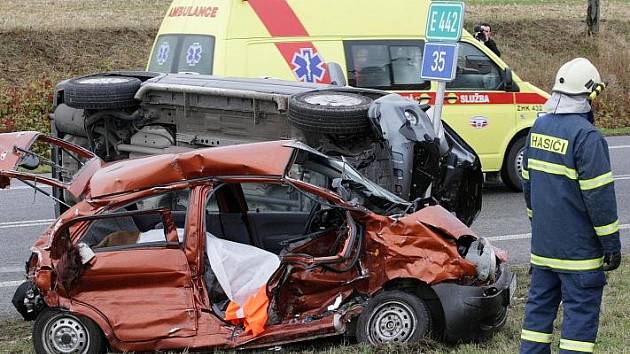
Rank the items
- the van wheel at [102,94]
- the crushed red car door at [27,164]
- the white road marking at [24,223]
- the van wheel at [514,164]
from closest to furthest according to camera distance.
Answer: the crushed red car door at [27,164] → the van wheel at [102,94] → the white road marking at [24,223] → the van wheel at [514,164]

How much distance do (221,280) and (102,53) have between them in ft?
54.2

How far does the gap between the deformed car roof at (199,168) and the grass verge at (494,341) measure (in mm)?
1157

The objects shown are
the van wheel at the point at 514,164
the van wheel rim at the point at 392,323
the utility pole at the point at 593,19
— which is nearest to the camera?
the van wheel rim at the point at 392,323

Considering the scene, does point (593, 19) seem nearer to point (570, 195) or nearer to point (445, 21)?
point (445, 21)

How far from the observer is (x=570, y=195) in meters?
5.35

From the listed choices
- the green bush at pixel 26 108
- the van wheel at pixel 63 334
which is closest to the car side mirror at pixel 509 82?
the van wheel at pixel 63 334

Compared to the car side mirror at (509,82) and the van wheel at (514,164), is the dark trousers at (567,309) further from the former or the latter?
the van wheel at (514,164)

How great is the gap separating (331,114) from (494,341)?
7.56ft

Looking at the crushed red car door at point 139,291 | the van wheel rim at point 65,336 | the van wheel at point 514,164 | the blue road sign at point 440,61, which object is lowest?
the van wheel at point 514,164

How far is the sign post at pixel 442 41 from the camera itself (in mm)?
9234

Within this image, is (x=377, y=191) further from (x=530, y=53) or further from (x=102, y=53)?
(x=530, y=53)

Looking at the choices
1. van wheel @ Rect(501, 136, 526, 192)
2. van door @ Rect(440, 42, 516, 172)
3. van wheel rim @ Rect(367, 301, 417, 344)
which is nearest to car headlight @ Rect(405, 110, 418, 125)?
van wheel rim @ Rect(367, 301, 417, 344)

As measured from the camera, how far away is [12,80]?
781 inches

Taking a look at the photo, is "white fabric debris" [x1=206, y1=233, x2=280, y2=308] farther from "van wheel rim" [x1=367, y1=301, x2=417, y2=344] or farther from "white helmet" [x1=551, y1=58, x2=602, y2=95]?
"white helmet" [x1=551, y1=58, x2=602, y2=95]
